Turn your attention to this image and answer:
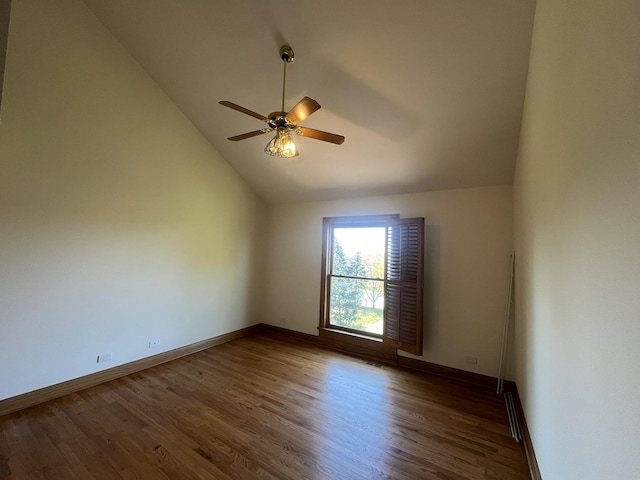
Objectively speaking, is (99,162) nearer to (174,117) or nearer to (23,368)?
(174,117)

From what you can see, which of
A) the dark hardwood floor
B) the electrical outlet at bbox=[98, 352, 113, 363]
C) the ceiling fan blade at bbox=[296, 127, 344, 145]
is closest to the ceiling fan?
the ceiling fan blade at bbox=[296, 127, 344, 145]

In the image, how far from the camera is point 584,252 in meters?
1.03

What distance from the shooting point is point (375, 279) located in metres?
3.99

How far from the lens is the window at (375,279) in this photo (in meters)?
3.44

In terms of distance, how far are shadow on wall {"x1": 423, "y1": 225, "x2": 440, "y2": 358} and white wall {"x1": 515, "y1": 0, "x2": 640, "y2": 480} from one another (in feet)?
5.32

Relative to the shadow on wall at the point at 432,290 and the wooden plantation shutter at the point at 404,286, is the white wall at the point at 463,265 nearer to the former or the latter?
the shadow on wall at the point at 432,290

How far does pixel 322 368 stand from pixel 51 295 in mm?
3014

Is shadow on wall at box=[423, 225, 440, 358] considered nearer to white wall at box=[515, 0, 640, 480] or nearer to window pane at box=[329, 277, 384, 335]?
window pane at box=[329, 277, 384, 335]

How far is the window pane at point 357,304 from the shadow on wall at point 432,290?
653 millimetres

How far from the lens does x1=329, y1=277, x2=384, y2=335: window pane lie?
13.0ft

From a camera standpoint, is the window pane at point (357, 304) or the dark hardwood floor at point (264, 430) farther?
the window pane at point (357, 304)

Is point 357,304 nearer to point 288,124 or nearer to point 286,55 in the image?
point 288,124

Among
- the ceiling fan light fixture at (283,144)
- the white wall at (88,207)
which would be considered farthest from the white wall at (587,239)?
the white wall at (88,207)

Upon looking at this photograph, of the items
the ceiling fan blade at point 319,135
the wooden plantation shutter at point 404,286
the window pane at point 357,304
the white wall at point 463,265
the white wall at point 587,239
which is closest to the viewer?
the white wall at point 587,239
